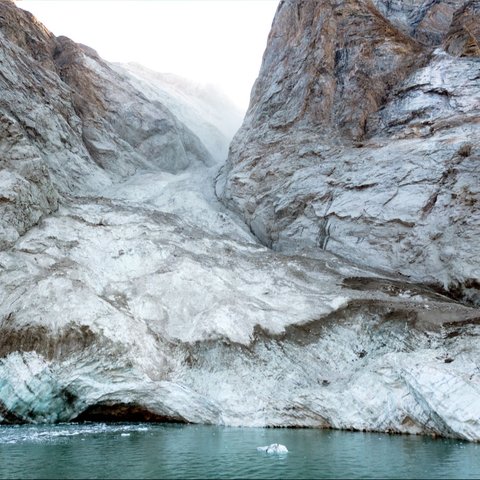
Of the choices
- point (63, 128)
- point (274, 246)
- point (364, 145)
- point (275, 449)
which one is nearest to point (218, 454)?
point (275, 449)

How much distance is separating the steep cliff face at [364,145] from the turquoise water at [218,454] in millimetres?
14550

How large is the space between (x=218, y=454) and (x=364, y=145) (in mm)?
30570

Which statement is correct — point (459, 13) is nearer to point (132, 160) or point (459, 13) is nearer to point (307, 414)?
point (132, 160)

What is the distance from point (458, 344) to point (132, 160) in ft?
135

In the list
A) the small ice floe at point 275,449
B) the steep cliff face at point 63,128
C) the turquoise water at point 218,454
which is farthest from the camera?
the steep cliff face at point 63,128

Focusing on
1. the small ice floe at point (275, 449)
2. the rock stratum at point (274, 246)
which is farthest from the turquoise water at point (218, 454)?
the rock stratum at point (274, 246)

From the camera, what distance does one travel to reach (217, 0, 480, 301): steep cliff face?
111ft

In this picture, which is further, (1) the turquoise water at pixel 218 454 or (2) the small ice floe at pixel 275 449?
(2) the small ice floe at pixel 275 449

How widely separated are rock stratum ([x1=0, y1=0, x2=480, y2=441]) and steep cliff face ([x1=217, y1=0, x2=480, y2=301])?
0.50 ft

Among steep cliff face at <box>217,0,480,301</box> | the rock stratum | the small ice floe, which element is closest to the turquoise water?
the small ice floe

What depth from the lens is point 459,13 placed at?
47.1 m

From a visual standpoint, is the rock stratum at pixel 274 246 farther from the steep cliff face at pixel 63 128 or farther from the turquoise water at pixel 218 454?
the turquoise water at pixel 218 454

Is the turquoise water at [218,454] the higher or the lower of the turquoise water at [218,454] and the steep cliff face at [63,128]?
Result: the lower

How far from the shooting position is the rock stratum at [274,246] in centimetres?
2541
